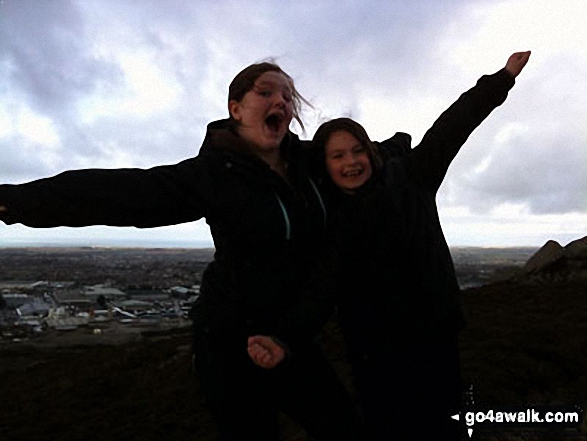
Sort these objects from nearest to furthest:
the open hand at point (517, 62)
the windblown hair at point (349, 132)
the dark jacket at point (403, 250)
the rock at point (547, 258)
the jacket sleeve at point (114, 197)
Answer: the jacket sleeve at point (114, 197), the dark jacket at point (403, 250), the windblown hair at point (349, 132), the open hand at point (517, 62), the rock at point (547, 258)

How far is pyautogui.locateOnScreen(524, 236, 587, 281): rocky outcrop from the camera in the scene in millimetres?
15828

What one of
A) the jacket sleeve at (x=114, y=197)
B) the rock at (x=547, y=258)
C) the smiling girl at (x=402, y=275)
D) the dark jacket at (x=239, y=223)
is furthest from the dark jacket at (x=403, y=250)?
the rock at (x=547, y=258)

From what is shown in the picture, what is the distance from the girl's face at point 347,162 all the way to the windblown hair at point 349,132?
0.07 ft

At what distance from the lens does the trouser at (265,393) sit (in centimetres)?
210

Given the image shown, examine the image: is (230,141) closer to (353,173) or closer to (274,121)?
(274,121)

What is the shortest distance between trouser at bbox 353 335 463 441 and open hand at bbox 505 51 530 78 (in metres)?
1.19

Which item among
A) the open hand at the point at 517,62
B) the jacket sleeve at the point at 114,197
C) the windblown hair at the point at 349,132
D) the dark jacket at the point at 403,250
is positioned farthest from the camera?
the open hand at the point at 517,62

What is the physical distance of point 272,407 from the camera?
219cm

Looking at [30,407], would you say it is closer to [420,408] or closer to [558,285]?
[420,408]

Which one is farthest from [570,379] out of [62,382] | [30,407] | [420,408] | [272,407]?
[62,382]

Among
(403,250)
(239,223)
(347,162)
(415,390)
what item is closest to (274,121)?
(347,162)

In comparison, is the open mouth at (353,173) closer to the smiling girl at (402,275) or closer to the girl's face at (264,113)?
the smiling girl at (402,275)

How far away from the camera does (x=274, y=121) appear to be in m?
2.26

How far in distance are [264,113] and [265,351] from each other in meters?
0.92
